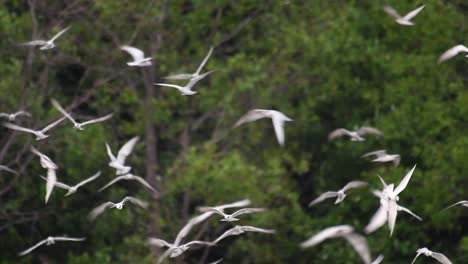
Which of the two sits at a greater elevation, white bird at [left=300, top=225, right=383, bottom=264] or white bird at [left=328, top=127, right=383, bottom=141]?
white bird at [left=300, top=225, right=383, bottom=264]

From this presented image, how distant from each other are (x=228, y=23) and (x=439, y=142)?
4.05 m

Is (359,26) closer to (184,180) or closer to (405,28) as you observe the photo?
(405,28)

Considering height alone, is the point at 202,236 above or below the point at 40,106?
below

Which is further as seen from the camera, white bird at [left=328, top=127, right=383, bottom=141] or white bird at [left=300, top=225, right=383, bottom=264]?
white bird at [left=328, top=127, right=383, bottom=141]

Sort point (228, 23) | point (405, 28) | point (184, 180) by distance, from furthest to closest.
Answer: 1. point (228, 23)
2. point (405, 28)
3. point (184, 180)

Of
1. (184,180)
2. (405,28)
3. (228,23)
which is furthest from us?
(228,23)

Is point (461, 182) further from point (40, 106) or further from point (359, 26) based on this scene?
point (40, 106)

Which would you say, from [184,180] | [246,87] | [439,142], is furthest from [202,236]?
[439,142]

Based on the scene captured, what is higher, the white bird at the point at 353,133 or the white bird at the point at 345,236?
the white bird at the point at 345,236

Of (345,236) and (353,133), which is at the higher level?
(345,236)

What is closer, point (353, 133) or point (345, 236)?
point (345, 236)

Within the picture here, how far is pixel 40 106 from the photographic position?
18.5m

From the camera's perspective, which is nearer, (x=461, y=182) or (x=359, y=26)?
(x=461, y=182)

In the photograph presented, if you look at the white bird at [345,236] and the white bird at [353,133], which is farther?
the white bird at [353,133]
